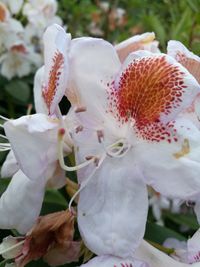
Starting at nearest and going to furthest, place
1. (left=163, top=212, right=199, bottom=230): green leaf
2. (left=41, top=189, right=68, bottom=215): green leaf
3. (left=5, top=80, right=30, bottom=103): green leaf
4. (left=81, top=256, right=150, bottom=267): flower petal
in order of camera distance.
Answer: (left=81, top=256, right=150, bottom=267): flower petal → (left=41, top=189, right=68, bottom=215): green leaf → (left=163, top=212, right=199, bottom=230): green leaf → (left=5, top=80, right=30, bottom=103): green leaf

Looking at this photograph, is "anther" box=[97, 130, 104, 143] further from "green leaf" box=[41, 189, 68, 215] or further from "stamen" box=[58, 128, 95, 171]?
"green leaf" box=[41, 189, 68, 215]

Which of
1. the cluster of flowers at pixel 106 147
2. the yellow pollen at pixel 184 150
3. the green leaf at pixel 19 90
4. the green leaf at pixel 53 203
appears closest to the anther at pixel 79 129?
the cluster of flowers at pixel 106 147

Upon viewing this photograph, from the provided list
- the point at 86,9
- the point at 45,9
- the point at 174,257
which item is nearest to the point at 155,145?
the point at 174,257

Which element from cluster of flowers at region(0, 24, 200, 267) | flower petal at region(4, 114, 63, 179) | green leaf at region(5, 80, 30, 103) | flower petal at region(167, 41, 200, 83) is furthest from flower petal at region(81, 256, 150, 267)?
green leaf at region(5, 80, 30, 103)

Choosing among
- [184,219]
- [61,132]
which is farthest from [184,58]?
[184,219]

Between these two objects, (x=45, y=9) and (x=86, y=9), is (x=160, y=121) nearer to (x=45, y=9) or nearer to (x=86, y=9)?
(x=45, y=9)

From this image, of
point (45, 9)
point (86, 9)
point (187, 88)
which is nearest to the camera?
point (187, 88)
